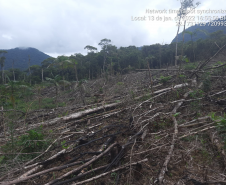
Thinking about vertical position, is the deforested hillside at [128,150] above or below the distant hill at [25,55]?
below

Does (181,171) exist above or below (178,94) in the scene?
below

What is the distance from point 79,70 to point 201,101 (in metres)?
24.7

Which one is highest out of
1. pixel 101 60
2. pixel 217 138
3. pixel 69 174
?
pixel 101 60

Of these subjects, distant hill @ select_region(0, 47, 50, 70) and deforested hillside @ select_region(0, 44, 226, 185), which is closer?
deforested hillside @ select_region(0, 44, 226, 185)

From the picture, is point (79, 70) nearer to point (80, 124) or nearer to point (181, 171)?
point (80, 124)

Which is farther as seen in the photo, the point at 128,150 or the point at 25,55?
A: the point at 25,55

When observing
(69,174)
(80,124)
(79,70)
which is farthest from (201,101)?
(79,70)

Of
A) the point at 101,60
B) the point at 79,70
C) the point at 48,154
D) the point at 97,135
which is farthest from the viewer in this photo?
the point at 101,60

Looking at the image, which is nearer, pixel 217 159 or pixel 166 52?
pixel 217 159

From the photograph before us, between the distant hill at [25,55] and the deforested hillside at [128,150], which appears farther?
the distant hill at [25,55]

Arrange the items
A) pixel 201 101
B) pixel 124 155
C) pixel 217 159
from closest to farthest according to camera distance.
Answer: pixel 217 159, pixel 124 155, pixel 201 101

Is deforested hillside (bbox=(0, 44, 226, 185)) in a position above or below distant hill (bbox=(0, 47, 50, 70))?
below

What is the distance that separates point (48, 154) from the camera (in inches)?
100

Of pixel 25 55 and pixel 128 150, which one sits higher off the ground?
pixel 25 55
